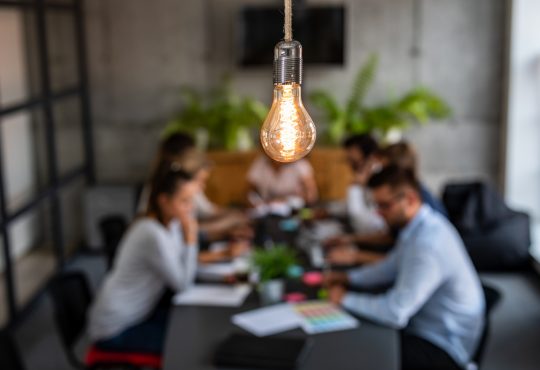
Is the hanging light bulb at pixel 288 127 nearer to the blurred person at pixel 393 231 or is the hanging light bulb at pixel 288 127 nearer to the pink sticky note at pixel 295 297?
the pink sticky note at pixel 295 297

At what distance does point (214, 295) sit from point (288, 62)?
7.51 ft

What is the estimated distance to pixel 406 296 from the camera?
3.92m

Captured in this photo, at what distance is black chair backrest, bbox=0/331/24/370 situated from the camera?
347 centimetres

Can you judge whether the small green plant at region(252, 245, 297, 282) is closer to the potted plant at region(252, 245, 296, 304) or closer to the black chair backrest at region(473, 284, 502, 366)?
the potted plant at region(252, 245, 296, 304)

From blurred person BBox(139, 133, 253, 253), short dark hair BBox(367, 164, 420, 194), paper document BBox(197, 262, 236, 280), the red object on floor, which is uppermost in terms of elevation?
short dark hair BBox(367, 164, 420, 194)

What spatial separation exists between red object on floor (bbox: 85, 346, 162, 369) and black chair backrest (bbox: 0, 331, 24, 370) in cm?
81

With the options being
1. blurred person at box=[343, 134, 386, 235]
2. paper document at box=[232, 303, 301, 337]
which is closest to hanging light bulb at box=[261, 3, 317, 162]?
paper document at box=[232, 303, 301, 337]

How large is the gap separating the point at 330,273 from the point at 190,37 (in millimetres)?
4487

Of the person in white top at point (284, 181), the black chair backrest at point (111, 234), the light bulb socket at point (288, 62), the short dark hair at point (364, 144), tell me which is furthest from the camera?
the person in white top at point (284, 181)

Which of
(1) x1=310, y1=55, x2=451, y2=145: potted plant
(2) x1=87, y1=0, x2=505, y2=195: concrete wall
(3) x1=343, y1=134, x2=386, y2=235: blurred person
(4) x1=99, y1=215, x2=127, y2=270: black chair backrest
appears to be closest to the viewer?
(4) x1=99, y1=215, x2=127, y2=270: black chair backrest

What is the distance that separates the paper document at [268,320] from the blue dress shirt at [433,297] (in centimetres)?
31

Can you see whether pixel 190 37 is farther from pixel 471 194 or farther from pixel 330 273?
pixel 330 273

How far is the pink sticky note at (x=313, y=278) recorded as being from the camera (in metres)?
4.50

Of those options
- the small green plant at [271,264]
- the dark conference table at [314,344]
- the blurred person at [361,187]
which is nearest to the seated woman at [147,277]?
the dark conference table at [314,344]
